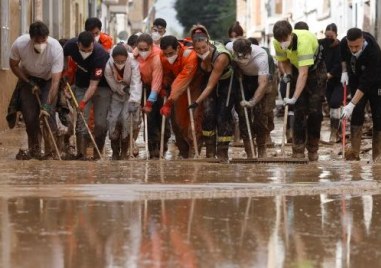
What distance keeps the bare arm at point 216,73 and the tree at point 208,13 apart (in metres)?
71.3

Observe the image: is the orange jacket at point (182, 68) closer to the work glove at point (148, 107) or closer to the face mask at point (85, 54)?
the work glove at point (148, 107)

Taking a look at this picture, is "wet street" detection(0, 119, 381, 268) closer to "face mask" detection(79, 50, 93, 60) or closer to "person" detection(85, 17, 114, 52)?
"face mask" detection(79, 50, 93, 60)

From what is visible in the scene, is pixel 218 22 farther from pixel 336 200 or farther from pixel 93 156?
pixel 336 200

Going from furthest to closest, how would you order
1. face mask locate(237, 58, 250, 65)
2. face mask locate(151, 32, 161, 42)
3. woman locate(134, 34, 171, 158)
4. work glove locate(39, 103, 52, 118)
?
face mask locate(151, 32, 161, 42) → woman locate(134, 34, 171, 158) → face mask locate(237, 58, 250, 65) → work glove locate(39, 103, 52, 118)

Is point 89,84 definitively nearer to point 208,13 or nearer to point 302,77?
point 302,77

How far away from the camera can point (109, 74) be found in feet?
47.7

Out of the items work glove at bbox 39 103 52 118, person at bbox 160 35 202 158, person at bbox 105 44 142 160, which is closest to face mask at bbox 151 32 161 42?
person at bbox 160 35 202 158

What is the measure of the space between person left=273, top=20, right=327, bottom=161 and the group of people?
1 cm

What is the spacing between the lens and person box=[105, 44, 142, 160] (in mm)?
14422

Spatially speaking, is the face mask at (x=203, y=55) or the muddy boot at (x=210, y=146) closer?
the face mask at (x=203, y=55)

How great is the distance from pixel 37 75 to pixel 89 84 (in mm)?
785

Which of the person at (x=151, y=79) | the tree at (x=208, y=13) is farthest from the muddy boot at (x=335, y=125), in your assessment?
the tree at (x=208, y=13)

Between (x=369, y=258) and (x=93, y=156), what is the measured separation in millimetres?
8507

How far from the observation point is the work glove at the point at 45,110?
14.0 metres
